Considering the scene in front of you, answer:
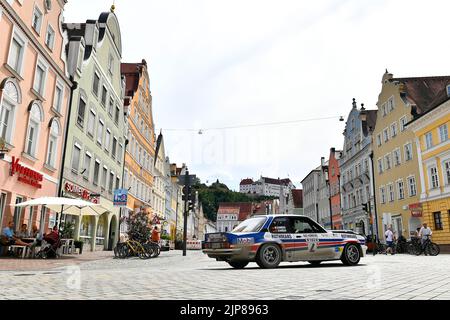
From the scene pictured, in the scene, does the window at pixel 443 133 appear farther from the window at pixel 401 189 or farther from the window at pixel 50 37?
the window at pixel 50 37

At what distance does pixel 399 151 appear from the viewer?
118 feet

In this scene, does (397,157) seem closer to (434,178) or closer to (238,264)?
(434,178)

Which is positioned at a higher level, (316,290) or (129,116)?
(129,116)

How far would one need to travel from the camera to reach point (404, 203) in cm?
3456

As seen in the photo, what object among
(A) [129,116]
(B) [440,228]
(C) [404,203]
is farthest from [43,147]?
(C) [404,203]

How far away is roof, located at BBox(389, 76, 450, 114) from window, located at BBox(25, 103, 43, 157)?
29.7 meters

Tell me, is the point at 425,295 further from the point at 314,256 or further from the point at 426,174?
the point at 426,174

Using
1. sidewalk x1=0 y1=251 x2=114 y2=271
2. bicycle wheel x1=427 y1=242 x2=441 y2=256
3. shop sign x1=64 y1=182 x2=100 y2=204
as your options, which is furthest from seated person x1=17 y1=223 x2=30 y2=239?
bicycle wheel x1=427 y1=242 x2=441 y2=256

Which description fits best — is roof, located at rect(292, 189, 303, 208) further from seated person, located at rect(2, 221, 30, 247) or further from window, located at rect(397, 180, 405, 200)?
seated person, located at rect(2, 221, 30, 247)

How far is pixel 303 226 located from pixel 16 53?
1433 centimetres

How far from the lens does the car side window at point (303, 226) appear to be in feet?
39.4

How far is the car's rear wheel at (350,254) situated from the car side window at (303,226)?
1.03 metres

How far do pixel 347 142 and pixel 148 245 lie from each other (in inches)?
1539
